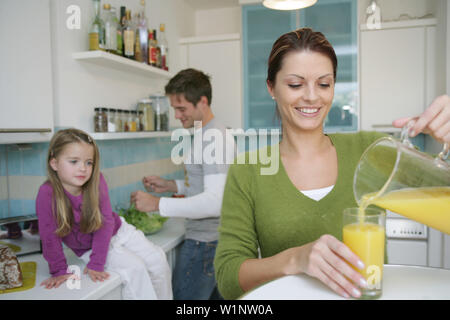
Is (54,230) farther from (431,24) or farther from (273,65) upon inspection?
(431,24)

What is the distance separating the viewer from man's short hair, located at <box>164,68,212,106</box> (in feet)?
6.66

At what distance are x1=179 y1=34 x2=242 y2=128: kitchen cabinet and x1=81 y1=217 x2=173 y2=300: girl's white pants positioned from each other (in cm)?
153

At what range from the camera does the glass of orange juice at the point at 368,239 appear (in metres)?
0.67

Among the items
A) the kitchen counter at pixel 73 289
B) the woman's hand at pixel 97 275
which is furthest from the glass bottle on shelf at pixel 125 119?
the woman's hand at pixel 97 275

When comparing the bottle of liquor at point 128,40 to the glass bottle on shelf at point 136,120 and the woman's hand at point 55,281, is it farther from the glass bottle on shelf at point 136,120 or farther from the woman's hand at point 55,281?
the woman's hand at point 55,281

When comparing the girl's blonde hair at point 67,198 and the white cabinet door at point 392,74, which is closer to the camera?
the girl's blonde hair at point 67,198

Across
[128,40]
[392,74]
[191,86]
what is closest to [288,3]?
[191,86]

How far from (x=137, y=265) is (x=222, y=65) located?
1.94 m

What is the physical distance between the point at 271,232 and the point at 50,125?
3.64 feet

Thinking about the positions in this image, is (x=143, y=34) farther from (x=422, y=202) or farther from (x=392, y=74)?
(x=422, y=202)

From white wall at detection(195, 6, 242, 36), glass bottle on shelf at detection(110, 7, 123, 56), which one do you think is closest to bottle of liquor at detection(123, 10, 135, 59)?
glass bottle on shelf at detection(110, 7, 123, 56)

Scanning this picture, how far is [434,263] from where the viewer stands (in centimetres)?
260

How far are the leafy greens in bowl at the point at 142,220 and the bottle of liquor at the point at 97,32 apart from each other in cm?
87

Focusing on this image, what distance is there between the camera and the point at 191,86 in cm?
203
